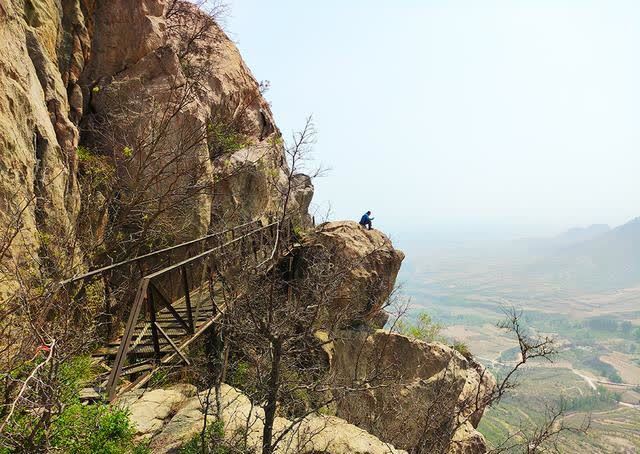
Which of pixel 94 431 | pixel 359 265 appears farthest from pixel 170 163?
pixel 359 265

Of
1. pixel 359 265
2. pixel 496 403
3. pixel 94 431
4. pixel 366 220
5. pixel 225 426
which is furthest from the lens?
pixel 366 220

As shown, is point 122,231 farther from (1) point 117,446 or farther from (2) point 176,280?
(1) point 117,446

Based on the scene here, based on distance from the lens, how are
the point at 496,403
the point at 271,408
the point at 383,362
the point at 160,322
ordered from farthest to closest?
1. the point at 383,362
2. the point at 496,403
3. the point at 160,322
4. the point at 271,408

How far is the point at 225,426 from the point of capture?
6879 mm

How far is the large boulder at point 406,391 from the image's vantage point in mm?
14315

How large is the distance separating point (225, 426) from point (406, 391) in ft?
36.6

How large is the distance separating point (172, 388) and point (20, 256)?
3825 millimetres

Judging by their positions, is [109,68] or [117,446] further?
[109,68]

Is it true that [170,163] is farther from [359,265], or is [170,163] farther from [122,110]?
[359,265]

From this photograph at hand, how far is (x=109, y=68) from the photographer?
494 inches

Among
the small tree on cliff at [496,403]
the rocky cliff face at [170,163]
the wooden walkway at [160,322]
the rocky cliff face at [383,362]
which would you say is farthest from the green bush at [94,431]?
the rocky cliff face at [383,362]

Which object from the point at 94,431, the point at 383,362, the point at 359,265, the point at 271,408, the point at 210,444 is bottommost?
the point at 383,362

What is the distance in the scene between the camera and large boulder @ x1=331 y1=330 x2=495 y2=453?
14.3m

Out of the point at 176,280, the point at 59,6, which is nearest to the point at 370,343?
the point at 176,280
